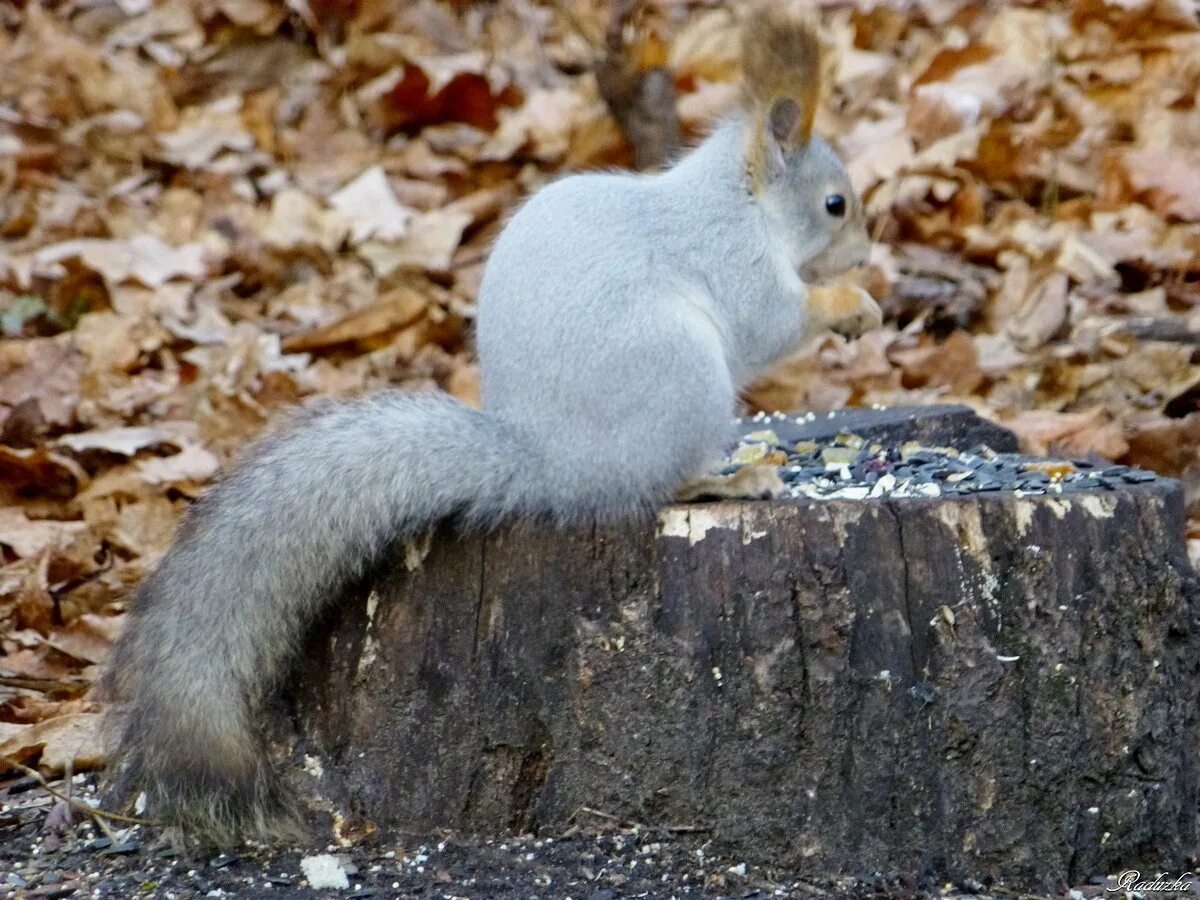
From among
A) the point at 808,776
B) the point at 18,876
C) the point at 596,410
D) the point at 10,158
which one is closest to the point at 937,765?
the point at 808,776

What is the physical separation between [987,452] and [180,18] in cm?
466

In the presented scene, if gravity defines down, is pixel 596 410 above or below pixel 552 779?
above

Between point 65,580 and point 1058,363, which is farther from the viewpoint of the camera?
point 1058,363

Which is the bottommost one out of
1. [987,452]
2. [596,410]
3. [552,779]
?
[552,779]

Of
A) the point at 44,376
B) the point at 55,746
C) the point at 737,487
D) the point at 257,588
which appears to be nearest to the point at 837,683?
the point at 737,487

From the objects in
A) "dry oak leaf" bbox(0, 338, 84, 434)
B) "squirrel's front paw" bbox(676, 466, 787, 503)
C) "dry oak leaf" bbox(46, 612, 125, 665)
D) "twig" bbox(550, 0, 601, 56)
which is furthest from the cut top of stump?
"twig" bbox(550, 0, 601, 56)

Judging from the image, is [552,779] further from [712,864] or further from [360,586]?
[360,586]

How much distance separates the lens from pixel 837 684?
2131 millimetres

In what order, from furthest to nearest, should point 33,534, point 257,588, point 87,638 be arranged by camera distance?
point 33,534 → point 87,638 → point 257,588

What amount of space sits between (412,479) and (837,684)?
646 millimetres

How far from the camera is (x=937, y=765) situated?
2.14m

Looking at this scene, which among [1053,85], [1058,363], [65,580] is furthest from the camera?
[1053,85]

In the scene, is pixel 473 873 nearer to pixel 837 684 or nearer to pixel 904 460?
pixel 837 684

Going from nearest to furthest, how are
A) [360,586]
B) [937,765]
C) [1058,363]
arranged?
[937,765], [360,586], [1058,363]
